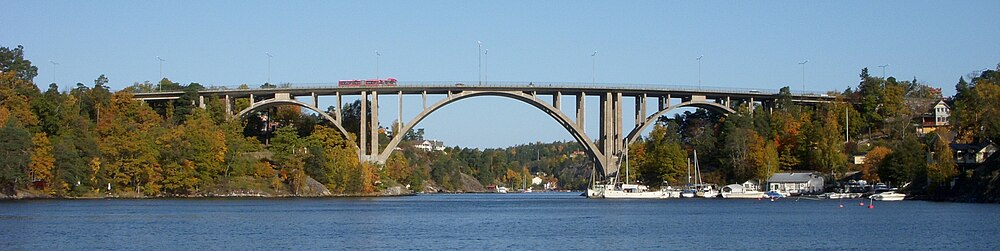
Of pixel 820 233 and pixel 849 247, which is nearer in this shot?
pixel 849 247

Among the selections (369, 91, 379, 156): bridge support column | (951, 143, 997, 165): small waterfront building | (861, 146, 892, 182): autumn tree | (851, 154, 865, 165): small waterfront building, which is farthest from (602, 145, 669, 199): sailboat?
(951, 143, 997, 165): small waterfront building

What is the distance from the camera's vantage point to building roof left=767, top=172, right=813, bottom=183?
373ft

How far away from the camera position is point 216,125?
11575cm

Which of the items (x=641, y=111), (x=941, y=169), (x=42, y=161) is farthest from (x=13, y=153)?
(x=941, y=169)

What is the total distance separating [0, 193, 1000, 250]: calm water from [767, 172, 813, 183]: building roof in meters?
32.7

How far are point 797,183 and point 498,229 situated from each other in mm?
59609

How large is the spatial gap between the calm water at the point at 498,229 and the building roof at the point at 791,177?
3268 cm

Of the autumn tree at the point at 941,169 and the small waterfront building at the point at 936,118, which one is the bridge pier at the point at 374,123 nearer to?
the autumn tree at the point at 941,169

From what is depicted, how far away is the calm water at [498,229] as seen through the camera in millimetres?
47938

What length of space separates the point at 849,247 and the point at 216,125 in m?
78.6

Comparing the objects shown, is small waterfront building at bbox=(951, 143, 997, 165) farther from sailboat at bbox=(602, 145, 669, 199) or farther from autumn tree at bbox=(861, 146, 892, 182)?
sailboat at bbox=(602, 145, 669, 199)

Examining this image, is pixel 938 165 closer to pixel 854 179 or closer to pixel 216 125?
pixel 854 179

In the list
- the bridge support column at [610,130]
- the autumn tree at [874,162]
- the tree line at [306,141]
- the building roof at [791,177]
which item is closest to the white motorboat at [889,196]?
the tree line at [306,141]

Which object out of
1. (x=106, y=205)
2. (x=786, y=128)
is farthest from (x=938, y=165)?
(x=106, y=205)
